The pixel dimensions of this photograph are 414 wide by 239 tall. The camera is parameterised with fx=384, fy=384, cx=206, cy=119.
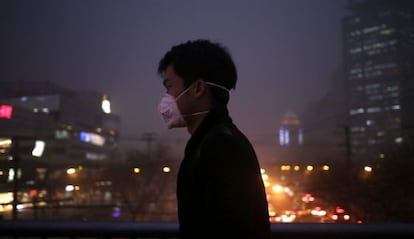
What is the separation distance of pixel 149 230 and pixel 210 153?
1.50 m

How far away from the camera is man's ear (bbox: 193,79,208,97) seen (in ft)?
4.44

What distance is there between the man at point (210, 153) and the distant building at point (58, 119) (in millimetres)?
40704

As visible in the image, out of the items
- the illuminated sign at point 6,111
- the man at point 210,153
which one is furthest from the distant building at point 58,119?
the man at point 210,153

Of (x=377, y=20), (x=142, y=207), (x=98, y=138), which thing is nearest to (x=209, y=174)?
(x=377, y=20)

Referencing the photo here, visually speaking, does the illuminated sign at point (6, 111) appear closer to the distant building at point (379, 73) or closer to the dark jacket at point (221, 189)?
the distant building at point (379, 73)

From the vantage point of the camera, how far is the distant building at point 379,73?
45.7 feet

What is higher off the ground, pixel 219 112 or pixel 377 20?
pixel 377 20

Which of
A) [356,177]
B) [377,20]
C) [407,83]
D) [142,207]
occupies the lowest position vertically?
[142,207]

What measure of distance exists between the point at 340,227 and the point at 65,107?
190 feet

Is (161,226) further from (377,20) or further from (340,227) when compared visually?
(377,20)

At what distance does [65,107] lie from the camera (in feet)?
184

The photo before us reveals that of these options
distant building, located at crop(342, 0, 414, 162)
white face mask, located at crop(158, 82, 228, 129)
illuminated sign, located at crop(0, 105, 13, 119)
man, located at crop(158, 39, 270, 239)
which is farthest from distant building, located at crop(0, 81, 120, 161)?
Answer: man, located at crop(158, 39, 270, 239)

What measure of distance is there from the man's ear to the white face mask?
0.11ft

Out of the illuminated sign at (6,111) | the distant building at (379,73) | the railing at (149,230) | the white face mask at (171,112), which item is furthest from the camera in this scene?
the illuminated sign at (6,111)
